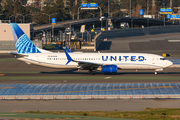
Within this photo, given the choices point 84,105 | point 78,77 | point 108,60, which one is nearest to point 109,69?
point 108,60

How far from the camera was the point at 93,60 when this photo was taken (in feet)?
167

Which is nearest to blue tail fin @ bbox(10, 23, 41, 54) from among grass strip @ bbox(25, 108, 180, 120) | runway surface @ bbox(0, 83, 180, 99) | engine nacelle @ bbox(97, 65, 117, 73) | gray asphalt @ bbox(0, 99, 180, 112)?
engine nacelle @ bbox(97, 65, 117, 73)

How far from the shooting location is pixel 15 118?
2462 cm

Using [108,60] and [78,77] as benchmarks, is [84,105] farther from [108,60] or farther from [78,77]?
[108,60]

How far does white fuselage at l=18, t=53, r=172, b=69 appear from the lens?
50.1m

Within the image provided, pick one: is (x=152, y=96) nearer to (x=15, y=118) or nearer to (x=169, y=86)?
(x=169, y=86)

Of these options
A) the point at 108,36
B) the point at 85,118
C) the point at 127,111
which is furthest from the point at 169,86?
the point at 108,36

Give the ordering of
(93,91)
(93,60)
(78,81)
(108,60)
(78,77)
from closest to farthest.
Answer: (93,91), (78,81), (78,77), (108,60), (93,60)

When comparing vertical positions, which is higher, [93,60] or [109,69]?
[93,60]

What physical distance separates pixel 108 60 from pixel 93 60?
2.73 m

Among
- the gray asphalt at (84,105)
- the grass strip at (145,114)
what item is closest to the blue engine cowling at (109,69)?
the gray asphalt at (84,105)

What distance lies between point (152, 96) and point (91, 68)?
19.0 meters

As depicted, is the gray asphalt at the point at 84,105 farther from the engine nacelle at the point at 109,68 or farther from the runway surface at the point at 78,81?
the engine nacelle at the point at 109,68

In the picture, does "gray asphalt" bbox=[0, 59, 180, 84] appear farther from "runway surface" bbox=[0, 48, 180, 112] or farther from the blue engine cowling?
the blue engine cowling
